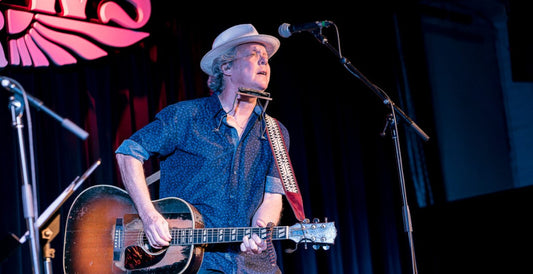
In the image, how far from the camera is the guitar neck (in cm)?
296

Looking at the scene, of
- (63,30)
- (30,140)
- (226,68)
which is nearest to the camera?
(30,140)

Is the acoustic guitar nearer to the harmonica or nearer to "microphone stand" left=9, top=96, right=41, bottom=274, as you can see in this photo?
the harmonica

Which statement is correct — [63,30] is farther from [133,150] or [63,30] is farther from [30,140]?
[30,140]

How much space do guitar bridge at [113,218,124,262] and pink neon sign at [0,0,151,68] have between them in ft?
5.13

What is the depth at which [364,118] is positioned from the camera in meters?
5.65

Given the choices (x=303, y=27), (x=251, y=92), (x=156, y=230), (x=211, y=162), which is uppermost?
(x=303, y=27)

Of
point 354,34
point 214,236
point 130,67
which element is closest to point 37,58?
point 130,67

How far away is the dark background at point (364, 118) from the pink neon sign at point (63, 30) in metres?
0.07

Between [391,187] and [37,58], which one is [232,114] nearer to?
[37,58]

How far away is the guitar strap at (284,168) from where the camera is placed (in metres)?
3.26

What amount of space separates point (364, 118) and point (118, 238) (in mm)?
3219

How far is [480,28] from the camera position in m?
7.50

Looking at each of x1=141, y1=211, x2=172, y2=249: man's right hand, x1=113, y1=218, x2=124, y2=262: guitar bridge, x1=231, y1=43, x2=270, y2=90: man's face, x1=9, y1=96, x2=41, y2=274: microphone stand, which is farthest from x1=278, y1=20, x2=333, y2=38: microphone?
x1=9, y1=96, x2=41, y2=274: microphone stand

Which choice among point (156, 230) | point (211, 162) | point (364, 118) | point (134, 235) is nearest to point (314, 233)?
point (211, 162)
